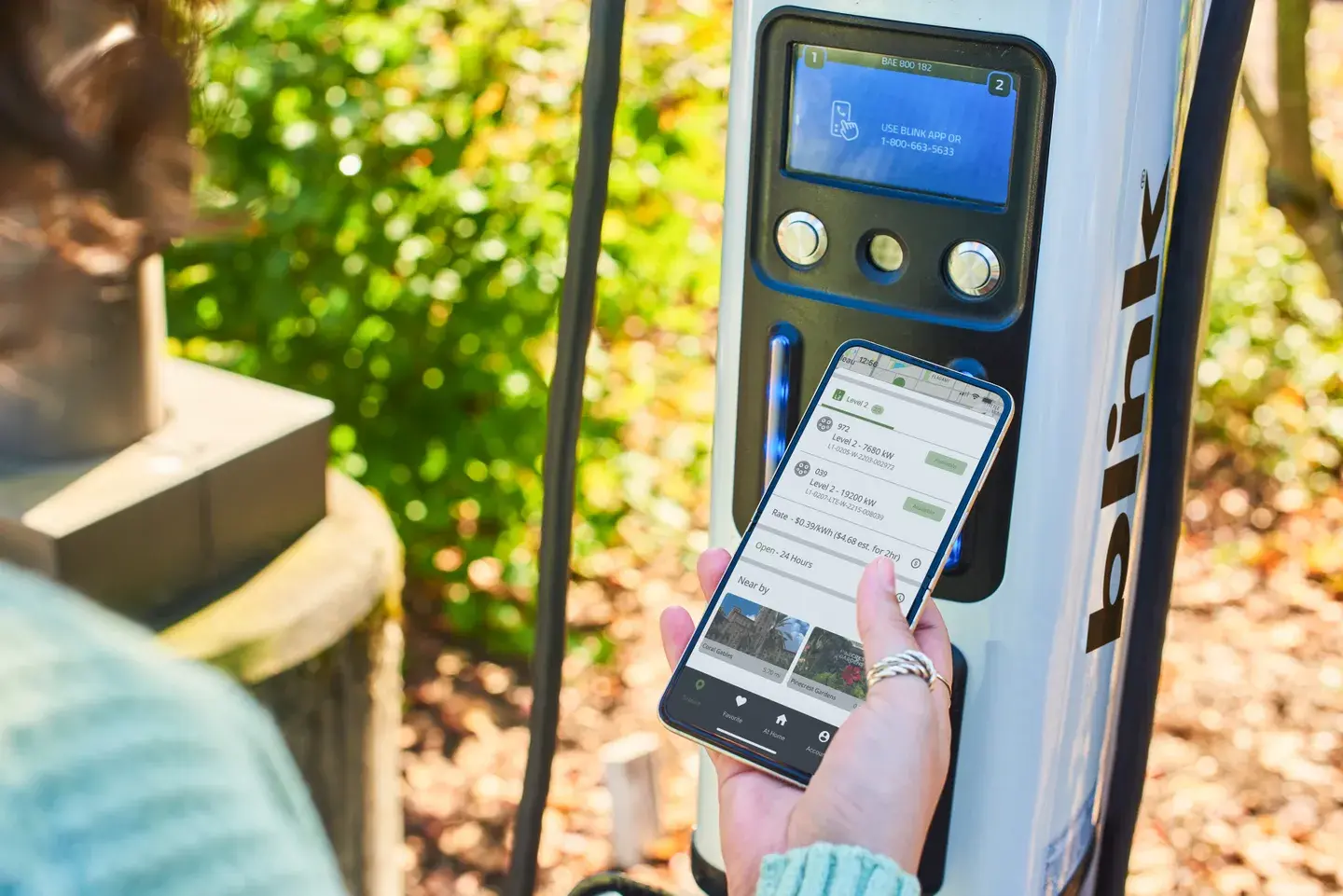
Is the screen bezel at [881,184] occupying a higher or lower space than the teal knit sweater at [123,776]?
higher

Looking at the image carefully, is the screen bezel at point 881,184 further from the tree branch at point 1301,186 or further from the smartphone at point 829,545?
the tree branch at point 1301,186

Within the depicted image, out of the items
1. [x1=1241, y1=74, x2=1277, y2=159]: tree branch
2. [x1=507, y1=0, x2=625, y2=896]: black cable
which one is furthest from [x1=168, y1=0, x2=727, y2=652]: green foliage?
[x1=507, y1=0, x2=625, y2=896]: black cable

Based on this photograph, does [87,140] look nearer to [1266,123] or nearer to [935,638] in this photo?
[935,638]

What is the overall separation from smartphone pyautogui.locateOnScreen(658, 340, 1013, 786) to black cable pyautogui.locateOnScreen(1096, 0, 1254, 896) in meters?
0.16

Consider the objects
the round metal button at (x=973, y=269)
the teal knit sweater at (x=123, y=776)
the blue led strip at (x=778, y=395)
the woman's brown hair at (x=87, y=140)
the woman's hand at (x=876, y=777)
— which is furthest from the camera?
the blue led strip at (x=778, y=395)

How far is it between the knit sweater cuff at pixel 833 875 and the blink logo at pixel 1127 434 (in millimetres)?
402

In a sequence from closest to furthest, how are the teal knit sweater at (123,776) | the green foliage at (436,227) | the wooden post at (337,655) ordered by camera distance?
the teal knit sweater at (123,776), the wooden post at (337,655), the green foliage at (436,227)

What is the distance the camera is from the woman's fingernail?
119 centimetres

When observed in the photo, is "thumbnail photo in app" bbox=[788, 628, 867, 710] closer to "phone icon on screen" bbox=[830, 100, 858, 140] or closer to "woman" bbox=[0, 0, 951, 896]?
"woman" bbox=[0, 0, 951, 896]

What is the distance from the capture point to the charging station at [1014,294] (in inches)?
46.1

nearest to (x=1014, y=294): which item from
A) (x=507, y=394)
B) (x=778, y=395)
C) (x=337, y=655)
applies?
(x=778, y=395)

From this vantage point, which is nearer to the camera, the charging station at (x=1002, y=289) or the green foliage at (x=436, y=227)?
the charging station at (x=1002, y=289)

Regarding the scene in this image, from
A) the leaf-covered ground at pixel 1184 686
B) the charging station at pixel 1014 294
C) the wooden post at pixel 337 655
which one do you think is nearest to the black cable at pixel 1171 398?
the charging station at pixel 1014 294

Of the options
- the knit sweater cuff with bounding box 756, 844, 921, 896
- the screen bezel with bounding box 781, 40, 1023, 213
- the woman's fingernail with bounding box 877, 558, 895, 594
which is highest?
the screen bezel with bounding box 781, 40, 1023, 213
